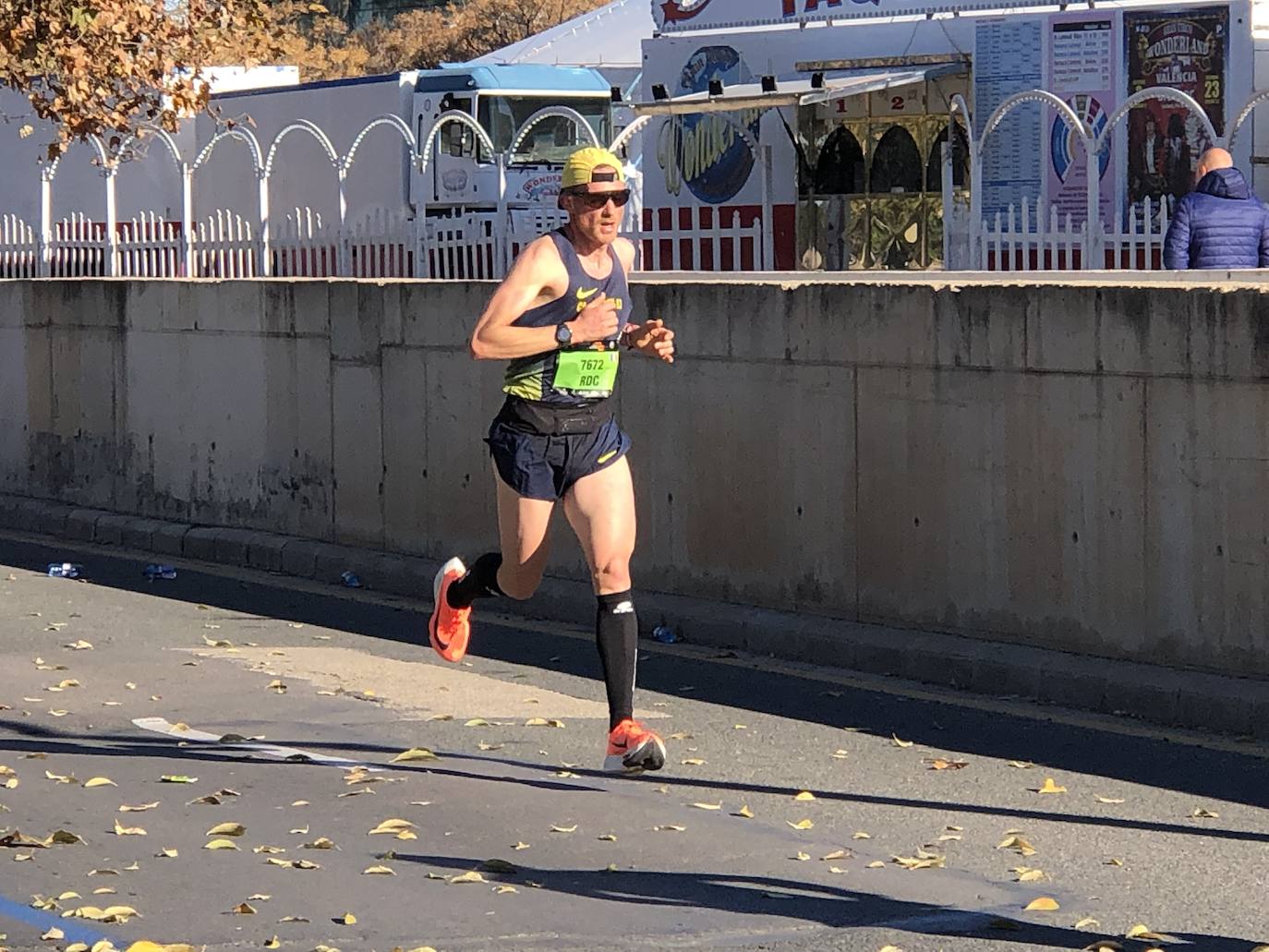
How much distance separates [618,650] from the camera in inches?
301

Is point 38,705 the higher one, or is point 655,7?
point 655,7

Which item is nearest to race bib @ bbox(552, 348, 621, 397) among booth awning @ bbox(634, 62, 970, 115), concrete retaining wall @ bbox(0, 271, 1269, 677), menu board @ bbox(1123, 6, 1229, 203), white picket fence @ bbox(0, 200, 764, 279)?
concrete retaining wall @ bbox(0, 271, 1269, 677)

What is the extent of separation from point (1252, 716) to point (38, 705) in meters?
4.47

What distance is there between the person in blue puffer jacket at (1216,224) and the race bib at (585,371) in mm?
4969

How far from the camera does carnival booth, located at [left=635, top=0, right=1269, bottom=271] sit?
17812 millimetres

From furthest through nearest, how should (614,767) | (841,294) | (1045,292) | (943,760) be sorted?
(841,294)
(1045,292)
(943,760)
(614,767)

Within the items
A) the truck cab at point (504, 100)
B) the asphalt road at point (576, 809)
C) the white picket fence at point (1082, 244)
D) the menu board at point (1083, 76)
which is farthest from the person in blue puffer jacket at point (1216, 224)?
the truck cab at point (504, 100)

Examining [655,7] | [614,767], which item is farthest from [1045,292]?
[655,7]

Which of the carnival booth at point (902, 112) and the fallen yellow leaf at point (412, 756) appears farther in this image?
the carnival booth at point (902, 112)

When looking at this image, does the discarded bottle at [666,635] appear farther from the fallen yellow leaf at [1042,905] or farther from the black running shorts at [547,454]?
the fallen yellow leaf at [1042,905]

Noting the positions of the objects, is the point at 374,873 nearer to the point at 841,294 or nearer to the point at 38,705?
the point at 38,705

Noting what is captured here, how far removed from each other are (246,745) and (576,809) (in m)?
1.60

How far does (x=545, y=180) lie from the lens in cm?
1662

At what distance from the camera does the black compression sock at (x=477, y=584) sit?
8.15 meters
